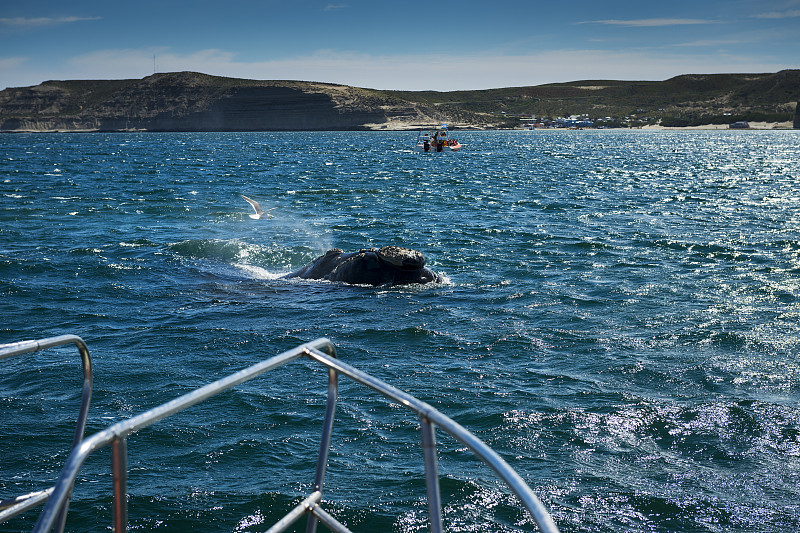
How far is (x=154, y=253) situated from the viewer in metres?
20.1

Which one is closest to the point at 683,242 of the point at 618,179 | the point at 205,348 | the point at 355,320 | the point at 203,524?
the point at 355,320

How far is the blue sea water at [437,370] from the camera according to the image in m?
6.99

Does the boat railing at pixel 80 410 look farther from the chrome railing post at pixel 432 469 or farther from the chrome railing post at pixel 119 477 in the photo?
the chrome railing post at pixel 432 469

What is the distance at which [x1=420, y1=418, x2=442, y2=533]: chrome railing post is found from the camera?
8.81 feet

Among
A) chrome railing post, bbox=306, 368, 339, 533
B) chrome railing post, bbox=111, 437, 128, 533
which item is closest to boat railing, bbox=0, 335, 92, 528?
chrome railing post, bbox=111, 437, 128, 533

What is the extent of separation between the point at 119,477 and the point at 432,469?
116 centimetres

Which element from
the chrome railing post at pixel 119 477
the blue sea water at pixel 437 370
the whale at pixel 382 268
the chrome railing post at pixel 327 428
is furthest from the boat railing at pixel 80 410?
the whale at pixel 382 268

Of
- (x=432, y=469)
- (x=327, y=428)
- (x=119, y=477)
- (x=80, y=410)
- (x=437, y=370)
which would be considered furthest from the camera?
(x=437, y=370)

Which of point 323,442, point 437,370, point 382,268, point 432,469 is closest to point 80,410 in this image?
point 323,442

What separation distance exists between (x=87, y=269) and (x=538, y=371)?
492 inches

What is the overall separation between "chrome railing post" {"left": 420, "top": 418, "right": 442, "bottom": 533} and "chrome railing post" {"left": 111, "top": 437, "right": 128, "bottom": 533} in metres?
1.08

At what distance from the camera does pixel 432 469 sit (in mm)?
2758

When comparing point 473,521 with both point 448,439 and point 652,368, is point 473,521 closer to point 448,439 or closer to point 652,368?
point 448,439

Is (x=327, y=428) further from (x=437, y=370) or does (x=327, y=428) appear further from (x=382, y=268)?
(x=382, y=268)
